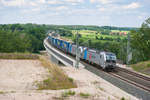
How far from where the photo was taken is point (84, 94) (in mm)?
14547

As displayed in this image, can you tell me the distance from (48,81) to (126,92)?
772 centimetres

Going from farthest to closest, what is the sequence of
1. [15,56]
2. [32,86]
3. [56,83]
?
1. [15,56]
2. [56,83]
3. [32,86]

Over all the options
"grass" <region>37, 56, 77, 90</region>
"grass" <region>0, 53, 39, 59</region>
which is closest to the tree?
"grass" <region>0, 53, 39, 59</region>

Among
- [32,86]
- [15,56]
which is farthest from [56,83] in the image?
[15,56]

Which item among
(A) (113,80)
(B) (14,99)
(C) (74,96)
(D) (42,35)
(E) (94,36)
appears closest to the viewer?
(B) (14,99)

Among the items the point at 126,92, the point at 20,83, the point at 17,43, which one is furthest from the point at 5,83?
the point at 17,43

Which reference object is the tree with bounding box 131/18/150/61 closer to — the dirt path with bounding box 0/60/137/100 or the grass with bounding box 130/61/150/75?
→ the grass with bounding box 130/61/150/75

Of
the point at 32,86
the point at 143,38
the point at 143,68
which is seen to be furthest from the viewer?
the point at 143,38

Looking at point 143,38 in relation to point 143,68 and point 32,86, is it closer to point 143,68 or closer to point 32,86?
point 143,68

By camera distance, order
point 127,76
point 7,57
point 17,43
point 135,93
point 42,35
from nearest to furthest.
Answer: point 135,93 → point 127,76 → point 7,57 → point 17,43 → point 42,35

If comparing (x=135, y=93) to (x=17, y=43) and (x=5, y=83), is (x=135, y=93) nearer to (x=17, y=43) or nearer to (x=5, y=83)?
(x=5, y=83)

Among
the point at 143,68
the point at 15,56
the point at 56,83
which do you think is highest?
the point at 15,56

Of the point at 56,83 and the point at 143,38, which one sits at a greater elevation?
the point at 143,38

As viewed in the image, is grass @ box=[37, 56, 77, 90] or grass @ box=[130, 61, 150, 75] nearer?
grass @ box=[37, 56, 77, 90]
